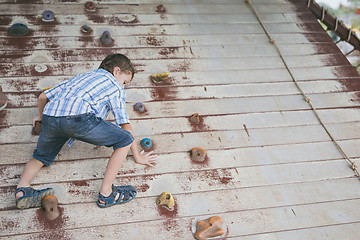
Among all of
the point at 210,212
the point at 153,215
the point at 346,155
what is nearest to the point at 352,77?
the point at 346,155

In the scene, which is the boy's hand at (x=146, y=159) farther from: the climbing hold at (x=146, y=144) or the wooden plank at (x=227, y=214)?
the wooden plank at (x=227, y=214)

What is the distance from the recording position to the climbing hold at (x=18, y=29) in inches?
101

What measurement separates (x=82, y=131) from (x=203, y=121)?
34.1 inches

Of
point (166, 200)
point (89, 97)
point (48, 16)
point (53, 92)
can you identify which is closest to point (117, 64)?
point (89, 97)

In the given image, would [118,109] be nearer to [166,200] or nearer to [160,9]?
[166,200]

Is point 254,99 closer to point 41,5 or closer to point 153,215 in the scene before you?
point 153,215

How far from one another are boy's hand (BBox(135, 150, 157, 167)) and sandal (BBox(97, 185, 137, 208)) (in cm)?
18

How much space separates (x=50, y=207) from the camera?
162 cm

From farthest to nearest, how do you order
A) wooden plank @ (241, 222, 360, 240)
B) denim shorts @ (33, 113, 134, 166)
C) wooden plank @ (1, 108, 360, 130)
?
wooden plank @ (1, 108, 360, 130), wooden plank @ (241, 222, 360, 240), denim shorts @ (33, 113, 134, 166)

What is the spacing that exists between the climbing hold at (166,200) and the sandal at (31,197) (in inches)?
21.4

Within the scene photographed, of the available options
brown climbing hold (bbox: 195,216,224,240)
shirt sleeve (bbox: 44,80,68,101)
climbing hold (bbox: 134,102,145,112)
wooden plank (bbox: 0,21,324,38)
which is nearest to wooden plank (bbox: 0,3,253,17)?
wooden plank (bbox: 0,21,324,38)

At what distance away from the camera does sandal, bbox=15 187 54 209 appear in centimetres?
161

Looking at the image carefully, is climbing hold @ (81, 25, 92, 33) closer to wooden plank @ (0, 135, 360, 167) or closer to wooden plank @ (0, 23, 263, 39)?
wooden plank @ (0, 23, 263, 39)

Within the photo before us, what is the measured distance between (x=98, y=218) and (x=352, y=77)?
2187 mm
